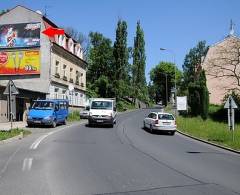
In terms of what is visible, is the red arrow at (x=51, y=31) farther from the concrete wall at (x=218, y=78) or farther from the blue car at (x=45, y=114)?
the concrete wall at (x=218, y=78)

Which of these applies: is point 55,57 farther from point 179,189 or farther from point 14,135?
point 179,189

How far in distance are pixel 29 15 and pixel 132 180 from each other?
41342mm

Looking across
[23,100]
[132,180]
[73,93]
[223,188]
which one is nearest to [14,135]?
[132,180]

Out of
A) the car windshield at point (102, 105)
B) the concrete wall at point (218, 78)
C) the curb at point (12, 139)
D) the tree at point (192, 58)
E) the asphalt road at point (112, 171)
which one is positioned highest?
the tree at point (192, 58)

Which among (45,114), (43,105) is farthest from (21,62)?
(45,114)

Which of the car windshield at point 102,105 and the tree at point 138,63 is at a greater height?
the tree at point 138,63

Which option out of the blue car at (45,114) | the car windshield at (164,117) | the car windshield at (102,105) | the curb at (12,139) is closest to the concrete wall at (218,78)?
the car windshield at (102,105)

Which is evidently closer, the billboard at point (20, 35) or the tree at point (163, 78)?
the billboard at point (20, 35)

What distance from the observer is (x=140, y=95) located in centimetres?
10169

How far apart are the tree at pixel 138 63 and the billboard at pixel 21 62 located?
166 ft

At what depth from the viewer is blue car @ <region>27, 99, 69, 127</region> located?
3031 centimetres

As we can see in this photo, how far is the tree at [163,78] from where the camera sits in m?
128

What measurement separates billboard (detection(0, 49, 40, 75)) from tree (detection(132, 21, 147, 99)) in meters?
50.6

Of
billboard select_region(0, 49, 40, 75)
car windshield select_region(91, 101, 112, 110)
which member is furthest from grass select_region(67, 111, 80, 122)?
car windshield select_region(91, 101, 112, 110)
